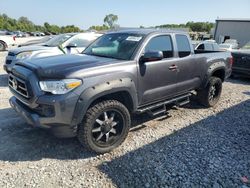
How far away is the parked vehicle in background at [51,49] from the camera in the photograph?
7781mm

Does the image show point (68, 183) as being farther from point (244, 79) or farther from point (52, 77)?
point (244, 79)

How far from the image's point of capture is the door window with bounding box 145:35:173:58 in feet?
14.4

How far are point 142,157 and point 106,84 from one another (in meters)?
1.25

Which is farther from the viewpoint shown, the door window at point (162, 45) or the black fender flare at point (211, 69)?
the black fender flare at point (211, 69)

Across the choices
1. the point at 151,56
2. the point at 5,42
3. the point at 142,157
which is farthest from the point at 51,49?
the point at 5,42

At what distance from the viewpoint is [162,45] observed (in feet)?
15.3

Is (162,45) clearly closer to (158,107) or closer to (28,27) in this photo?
(158,107)

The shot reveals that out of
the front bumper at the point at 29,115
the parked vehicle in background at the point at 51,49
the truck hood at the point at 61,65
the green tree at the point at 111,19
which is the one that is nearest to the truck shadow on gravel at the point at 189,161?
the front bumper at the point at 29,115

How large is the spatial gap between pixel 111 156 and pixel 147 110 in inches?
43.3

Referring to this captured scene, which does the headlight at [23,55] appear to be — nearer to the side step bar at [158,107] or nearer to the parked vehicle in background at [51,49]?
the parked vehicle in background at [51,49]

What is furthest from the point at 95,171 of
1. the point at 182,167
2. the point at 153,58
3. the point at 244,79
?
the point at 244,79

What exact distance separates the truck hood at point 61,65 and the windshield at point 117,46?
0.27 metres

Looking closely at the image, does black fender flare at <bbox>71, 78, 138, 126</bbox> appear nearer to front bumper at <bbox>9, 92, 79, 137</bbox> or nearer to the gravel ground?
front bumper at <bbox>9, 92, 79, 137</bbox>

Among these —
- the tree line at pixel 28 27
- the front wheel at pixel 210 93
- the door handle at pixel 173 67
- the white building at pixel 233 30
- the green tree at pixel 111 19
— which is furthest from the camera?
the green tree at pixel 111 19
